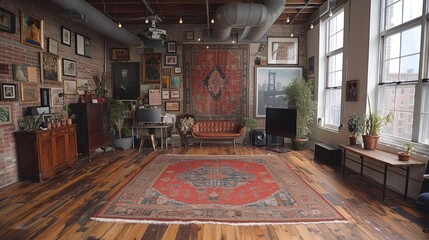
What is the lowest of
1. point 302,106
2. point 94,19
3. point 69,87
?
point 302,106

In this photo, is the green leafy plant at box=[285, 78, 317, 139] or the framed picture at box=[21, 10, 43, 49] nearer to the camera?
the framed picture at box=[21, 10, 43, 49]

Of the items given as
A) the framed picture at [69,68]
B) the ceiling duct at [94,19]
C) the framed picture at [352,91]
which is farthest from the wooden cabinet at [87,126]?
the framed picture at [352,91]

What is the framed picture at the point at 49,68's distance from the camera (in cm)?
474

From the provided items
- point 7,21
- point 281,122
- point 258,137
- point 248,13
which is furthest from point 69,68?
point 281,122

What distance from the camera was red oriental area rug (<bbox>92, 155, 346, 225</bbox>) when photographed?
9.43ft

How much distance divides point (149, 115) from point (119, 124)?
2.94ft

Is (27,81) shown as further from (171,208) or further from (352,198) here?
(352,198)

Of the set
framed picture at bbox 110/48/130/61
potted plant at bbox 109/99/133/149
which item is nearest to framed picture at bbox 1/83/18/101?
potted plant at bbox 109/99/133/149

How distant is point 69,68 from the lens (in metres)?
5.66

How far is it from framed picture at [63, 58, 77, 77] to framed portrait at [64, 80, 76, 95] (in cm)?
18

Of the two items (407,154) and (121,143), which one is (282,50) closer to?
(407,154)

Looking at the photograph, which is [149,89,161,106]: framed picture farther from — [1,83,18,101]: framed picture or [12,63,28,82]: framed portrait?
[1,83,18,101]: framed picture

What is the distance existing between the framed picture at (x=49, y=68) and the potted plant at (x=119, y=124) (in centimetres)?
165

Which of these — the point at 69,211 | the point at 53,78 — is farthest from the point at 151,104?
the point at 69,211
